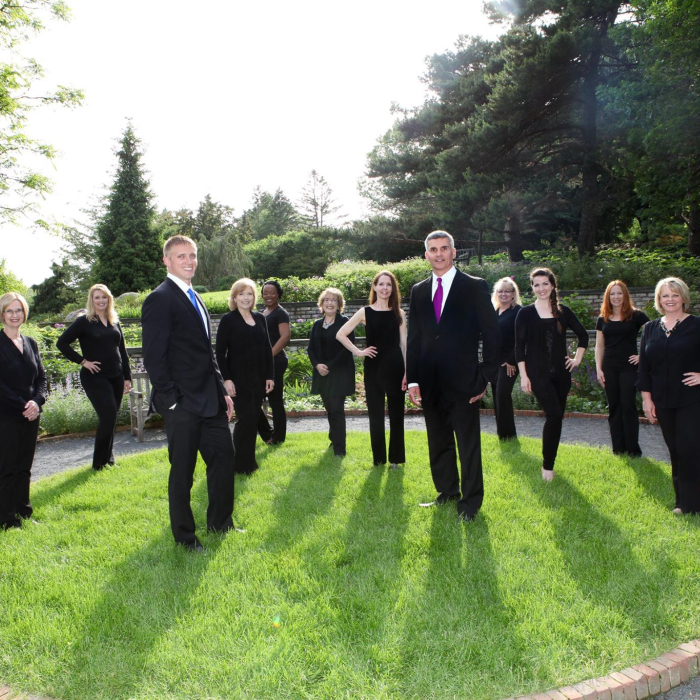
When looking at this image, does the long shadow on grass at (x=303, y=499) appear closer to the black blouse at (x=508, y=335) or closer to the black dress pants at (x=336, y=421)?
the black dress pants at (x=336, y=421)

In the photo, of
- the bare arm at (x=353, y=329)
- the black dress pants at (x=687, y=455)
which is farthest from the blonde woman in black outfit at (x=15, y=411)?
the black dress pants at (x=687, y=455)

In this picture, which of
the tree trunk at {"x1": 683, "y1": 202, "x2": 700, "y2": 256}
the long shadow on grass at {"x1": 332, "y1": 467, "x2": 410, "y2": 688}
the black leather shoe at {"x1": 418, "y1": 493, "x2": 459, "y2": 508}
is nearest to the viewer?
the long shadow on grass at {"x1": 332, "y1": 467, "x2": 410, "y2": 688}

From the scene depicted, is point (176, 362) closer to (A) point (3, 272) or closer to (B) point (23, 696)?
(B) point (23, 696)

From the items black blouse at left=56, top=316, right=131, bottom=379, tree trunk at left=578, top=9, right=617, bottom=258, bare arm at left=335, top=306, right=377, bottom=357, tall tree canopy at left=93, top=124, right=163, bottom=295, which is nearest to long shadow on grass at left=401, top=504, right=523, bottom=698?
bare arm at left=335, top=306, right=377, bottom=357

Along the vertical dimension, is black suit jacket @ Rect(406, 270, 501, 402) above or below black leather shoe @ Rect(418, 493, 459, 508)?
above

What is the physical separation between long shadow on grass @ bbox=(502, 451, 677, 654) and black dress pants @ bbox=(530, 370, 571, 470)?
0.63 m

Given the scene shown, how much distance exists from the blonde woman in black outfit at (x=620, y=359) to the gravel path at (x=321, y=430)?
1.58 ft

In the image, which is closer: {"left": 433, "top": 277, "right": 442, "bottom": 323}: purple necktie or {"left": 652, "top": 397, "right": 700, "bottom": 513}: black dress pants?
{"left": 652, "top": 397, "right": 700, "bottom": 513}: black dress pants

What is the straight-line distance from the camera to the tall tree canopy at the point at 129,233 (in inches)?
1671

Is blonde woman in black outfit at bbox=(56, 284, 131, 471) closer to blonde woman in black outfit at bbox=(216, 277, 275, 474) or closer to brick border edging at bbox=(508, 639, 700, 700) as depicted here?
blonde woman in black outfit at bbox=(216, 277, 275, 474)

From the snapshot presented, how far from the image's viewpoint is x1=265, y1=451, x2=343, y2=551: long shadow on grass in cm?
479

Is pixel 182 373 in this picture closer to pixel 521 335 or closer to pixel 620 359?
pixel 521 335

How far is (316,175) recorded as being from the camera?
76312 mm

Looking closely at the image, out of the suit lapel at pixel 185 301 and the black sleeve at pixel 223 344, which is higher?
the suit lapel at pixel 185 301
